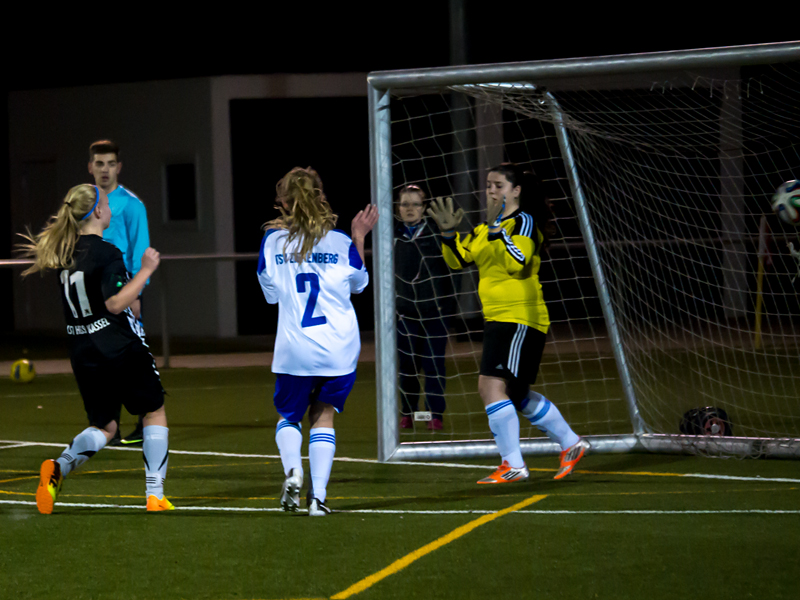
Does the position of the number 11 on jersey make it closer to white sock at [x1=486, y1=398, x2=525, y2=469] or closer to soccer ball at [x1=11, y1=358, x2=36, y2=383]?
white sock at [x1=486, y1=398, x2=525, y2=469]

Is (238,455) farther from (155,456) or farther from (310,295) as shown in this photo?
(310,295)

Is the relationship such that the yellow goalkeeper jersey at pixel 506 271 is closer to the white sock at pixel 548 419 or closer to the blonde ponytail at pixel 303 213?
the white sock at pixel 548 419

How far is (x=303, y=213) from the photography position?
18.8 feet

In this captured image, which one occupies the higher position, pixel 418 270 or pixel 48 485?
pixel 418 270

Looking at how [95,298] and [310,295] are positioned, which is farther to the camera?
[95,298]

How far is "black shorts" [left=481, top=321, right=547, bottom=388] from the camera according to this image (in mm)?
6707

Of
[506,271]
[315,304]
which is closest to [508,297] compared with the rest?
[506,271]

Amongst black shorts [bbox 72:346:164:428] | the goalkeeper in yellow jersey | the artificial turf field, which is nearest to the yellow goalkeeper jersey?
the goalkeeper in yellow jersey

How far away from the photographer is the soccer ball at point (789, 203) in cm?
721

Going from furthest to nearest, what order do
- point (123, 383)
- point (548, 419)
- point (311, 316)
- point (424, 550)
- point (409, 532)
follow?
point (548, 419)
point (123, 383)
point (311, 316)
point (409, 532)
point (424, 550)

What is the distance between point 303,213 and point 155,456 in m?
1.43

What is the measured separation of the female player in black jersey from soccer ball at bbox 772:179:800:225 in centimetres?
367

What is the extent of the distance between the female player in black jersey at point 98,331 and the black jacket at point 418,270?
10.4 ft

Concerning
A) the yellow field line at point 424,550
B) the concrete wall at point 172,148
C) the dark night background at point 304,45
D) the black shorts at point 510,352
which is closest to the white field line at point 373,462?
the black shorts at point 510,352
